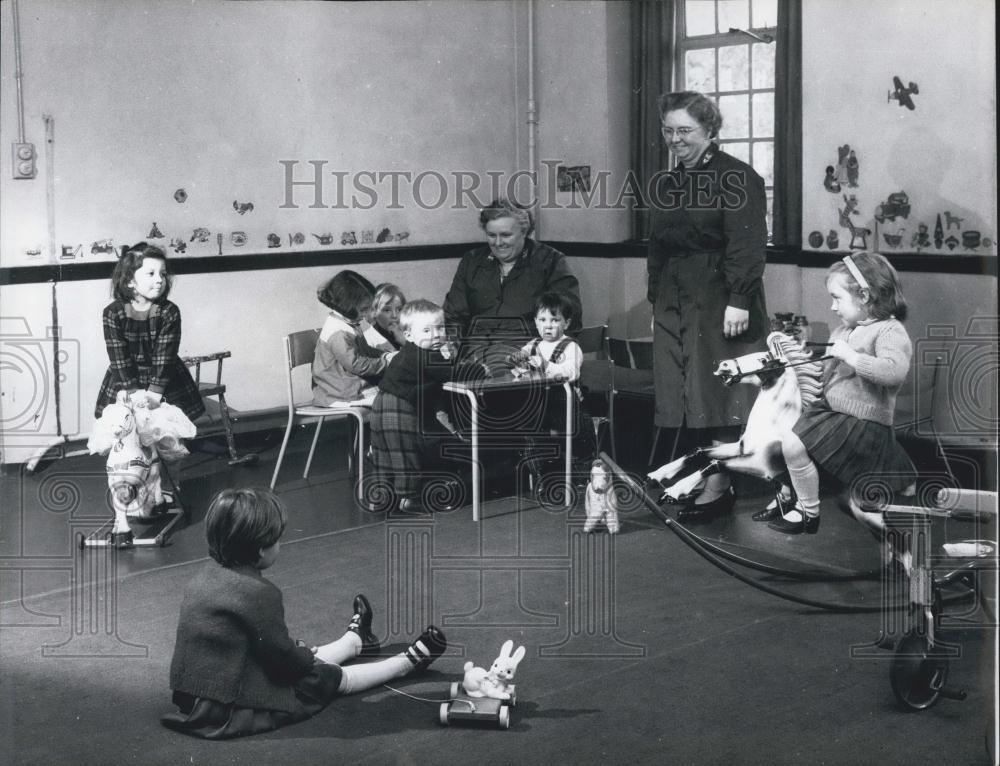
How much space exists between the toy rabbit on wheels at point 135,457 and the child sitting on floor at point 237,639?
5.13ft

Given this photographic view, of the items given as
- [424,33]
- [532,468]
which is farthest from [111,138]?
[532,468]

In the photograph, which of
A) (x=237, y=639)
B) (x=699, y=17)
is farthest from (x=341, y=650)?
(x=699, y=17)

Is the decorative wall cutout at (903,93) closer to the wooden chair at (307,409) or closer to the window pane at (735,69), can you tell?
the window pane at (735,69)

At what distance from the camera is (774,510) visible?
4598 millimetres

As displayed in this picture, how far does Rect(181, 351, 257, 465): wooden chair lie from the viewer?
16.6 feet

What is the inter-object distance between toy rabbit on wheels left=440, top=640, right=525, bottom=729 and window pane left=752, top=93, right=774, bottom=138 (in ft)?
9.45

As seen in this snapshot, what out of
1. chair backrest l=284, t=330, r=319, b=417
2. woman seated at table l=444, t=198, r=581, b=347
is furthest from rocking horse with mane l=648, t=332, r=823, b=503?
chair backrest l=284, t=330, r=319, b=417

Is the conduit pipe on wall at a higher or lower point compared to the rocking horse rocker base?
higher

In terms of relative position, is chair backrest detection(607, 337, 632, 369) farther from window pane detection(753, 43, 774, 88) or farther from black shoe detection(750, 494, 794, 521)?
window pane detection(753, 43, 774, 88)

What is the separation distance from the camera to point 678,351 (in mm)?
4512

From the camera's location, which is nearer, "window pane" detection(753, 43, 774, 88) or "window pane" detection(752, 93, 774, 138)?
"window pane" detection(753, 43, 774, 88)

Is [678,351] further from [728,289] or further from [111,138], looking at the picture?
[111,138]

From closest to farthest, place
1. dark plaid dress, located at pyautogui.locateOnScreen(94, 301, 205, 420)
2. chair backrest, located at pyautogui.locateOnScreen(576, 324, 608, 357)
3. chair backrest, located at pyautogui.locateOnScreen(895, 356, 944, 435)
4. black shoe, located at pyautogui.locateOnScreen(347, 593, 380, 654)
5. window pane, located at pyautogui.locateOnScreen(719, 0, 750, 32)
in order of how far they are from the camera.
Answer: black shoe, located at pyautogui.locateOnScreen(347, 593, 380, 654), chair backrest, located at pyautogui.locateOnScreen(895, 356, 944, 435), dark plaid dress, located at pyautogui.locateOnScreen(94, 301, 205, 420), window pane, located at pyautogui.locateOnScreen(719, 0, 750, 32), chair backrest, located at pyautogui.locateOnScreen(576, 324, 608, 357)

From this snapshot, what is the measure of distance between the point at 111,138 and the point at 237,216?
2.04ft
